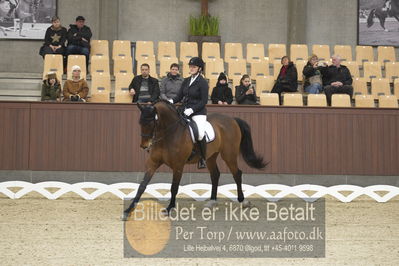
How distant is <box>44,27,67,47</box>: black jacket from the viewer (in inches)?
594

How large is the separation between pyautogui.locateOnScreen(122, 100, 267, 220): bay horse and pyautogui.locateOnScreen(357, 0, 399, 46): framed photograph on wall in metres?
10.5

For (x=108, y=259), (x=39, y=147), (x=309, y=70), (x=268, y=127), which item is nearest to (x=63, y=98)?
(x=39, y=147)

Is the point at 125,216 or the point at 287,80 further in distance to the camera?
the point at 287,80

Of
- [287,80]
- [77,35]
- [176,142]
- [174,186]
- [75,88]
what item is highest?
[77,35]

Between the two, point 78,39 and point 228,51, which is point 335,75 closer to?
point 228,51

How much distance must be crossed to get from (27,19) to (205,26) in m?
4.74

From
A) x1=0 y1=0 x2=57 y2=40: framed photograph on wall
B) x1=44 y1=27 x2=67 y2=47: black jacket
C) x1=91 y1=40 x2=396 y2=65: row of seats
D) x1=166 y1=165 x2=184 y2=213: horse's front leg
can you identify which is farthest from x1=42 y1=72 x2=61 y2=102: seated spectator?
x1=0 y1=0 x2=57 y2=40: framed photograph on wall

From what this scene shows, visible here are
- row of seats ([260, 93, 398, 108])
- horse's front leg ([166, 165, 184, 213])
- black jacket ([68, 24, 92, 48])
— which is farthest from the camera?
black jacket ([68, 24, 92, 48])

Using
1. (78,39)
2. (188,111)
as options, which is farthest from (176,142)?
(78,39)

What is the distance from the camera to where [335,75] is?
1416 centimetres

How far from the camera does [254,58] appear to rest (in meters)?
16.8

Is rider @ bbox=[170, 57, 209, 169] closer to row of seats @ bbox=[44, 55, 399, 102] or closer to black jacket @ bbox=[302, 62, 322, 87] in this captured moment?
row of seats @ bbox=[44, 55, 399, 102]

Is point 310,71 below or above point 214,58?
below

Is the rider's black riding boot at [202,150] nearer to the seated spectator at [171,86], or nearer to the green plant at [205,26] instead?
the seated spectator at [171,86]
